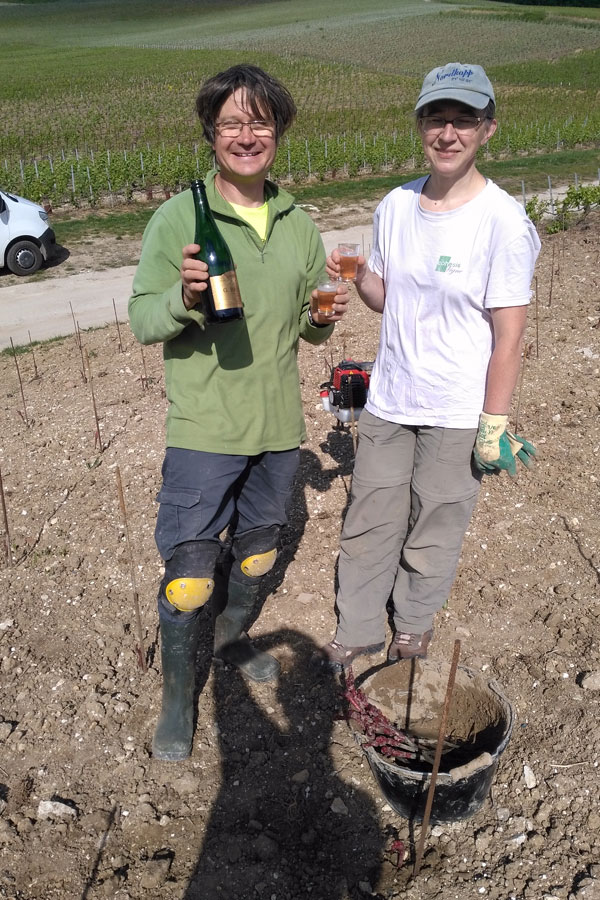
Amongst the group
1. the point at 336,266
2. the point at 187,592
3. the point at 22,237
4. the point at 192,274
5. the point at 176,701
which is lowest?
the point at 22,237

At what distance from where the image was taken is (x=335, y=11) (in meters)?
69.6

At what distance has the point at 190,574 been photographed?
2.73 meters

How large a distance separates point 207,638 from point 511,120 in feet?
90.0

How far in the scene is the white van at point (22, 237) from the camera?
10992 mm

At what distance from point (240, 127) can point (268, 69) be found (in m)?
45.0

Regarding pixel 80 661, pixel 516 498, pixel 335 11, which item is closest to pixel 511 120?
pixel 516 498

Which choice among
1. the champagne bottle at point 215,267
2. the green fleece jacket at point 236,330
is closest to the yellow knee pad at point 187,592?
the green fleece jacket at point 236,330

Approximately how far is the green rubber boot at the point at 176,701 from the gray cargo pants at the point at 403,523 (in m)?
0.73

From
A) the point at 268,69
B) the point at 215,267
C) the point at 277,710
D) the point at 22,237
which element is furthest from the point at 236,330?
the point at 268,69

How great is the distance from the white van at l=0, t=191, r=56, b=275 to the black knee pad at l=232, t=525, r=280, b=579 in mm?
9316

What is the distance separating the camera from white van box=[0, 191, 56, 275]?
433 inches

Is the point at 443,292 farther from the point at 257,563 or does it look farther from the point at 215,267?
the point at 257,563

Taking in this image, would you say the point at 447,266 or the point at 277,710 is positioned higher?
the point at 447,266

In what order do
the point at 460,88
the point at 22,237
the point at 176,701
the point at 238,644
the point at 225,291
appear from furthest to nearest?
the point at 22,237, the point at 238,644, the point at 176,701, the point at 460,88, the point at 225,291
